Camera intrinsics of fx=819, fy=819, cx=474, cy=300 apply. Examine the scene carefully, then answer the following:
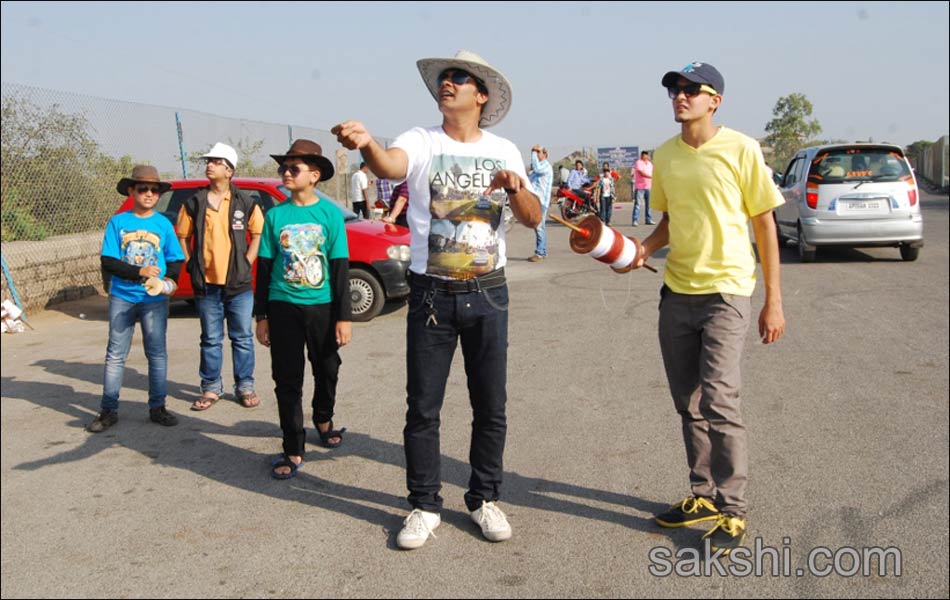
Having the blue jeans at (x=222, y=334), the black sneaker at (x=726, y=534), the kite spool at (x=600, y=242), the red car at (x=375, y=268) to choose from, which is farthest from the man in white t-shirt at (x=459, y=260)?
the red car at (x=375, y=268)

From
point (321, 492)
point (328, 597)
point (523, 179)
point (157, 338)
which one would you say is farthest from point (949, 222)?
point (157, 338)

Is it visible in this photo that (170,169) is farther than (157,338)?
No

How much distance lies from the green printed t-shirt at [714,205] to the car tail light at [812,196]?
27.8 ft

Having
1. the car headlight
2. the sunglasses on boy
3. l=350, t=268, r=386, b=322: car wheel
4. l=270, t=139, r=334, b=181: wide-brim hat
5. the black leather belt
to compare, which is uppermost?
the sunglasses on boy

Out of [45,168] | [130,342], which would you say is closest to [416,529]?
[45,168]

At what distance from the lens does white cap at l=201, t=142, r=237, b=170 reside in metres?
3.91

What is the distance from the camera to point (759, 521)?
3.77 meters

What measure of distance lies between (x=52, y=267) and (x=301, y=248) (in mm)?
1572

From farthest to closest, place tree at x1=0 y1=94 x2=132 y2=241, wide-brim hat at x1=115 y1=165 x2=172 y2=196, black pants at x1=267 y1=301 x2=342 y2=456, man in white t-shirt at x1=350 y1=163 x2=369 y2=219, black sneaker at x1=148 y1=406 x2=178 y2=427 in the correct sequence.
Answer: man in white t-shirt at x1=350 y1=163 x2=369 y2=219, black sneaker at x1=148 y1=406 x2=178 y2=427, black pants at x1=267 y1=301 x2=342 y2=456, wide-brim hat at x1=115 y1=165 x2=172 y2=196, tree at x1=0 y1=94 x2=132 y2=241

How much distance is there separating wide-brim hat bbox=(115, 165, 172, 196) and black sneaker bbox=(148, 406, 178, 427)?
2.43 m

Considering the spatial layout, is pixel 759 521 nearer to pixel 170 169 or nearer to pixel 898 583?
pixel 898 583

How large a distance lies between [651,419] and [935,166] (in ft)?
12.2

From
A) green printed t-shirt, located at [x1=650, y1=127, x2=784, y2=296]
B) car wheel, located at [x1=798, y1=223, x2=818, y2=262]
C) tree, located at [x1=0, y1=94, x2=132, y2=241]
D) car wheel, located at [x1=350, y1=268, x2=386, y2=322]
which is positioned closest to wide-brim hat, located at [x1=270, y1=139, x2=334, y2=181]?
tree, located at [x1=0, y1=94, x2=132, y2=241]

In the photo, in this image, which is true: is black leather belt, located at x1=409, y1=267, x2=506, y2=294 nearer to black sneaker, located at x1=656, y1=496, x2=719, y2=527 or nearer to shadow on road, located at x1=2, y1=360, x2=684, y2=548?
shadow on road, located at x1=2, y1=360, x2=684, y2=548
